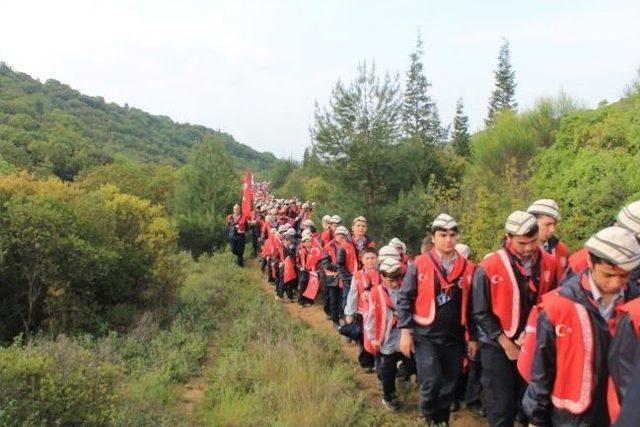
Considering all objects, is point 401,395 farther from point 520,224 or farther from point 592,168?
point 592,168

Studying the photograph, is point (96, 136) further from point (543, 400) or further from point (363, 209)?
point (543, 400)

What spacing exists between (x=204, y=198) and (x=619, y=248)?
1889 cm

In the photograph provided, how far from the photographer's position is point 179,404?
247 inches

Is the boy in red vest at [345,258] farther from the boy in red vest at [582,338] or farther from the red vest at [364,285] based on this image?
the boy in red vest at [582,338]

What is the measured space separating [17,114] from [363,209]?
193 feet

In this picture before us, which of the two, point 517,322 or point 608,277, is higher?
point 608,277

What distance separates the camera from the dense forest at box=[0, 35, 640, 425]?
5.54 meters

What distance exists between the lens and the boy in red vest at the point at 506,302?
160 inches

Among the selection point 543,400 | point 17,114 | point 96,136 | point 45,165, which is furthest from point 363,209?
point 96,136

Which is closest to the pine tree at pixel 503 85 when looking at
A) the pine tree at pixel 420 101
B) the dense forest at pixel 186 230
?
the pine tree at pixel 420 101

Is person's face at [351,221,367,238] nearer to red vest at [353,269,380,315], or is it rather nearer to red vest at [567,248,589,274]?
red vest at [353,269,380,315]

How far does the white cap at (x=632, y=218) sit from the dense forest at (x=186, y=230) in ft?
10.9

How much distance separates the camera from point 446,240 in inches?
187

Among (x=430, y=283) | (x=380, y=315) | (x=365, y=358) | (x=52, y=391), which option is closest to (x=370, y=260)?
(x=380, y=315)
